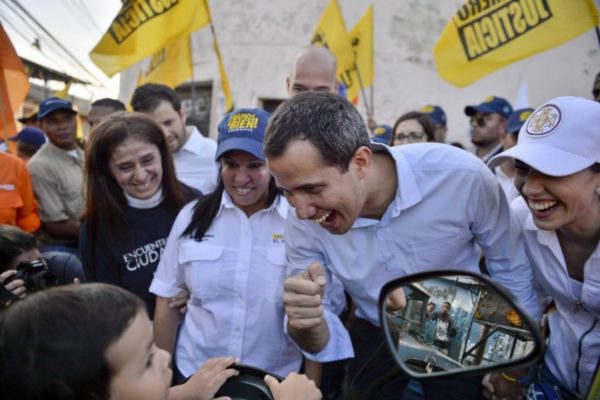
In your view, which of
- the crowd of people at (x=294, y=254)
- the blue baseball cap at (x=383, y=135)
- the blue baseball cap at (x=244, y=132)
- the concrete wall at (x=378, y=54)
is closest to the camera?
the crowd of people at (x=294, y=254)

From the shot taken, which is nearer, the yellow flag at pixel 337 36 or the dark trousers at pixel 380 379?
the dark trousers at pixel 380 379

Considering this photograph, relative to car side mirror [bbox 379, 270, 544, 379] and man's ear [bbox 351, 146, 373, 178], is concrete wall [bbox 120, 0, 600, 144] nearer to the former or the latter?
man's ear [bbox 351, 146, 373, 178]

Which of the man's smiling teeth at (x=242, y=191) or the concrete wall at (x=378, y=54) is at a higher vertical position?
the concrete wall at (x=378, y=54)

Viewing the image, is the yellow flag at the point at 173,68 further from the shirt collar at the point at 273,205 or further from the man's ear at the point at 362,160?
the man's ear at the point at 362,160

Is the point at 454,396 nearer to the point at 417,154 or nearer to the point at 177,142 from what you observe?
the point at 417,154

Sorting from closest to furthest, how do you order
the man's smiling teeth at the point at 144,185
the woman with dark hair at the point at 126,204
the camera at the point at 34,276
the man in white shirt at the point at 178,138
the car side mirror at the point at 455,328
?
1. the car side mirror at the point at 455,328
2. the camera at the point at 34,276
3. the woman with dark hair at the point at 126,204
4. the man's smiling teeth at the point at 144,185
5. the man in white shirt at the point at 178,138

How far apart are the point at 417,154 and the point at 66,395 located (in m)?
1.62

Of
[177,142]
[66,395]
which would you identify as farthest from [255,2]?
[66,395]

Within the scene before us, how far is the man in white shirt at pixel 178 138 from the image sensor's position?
12.8 feet

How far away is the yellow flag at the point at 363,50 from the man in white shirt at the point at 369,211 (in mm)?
4931

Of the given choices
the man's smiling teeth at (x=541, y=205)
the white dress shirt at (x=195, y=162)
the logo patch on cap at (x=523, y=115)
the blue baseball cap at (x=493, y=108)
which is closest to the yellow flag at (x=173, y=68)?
the white dress shirt at (x=195, y=162)

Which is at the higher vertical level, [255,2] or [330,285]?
[255,2]

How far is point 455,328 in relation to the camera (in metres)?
1.13

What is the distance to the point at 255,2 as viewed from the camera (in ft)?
35.5
